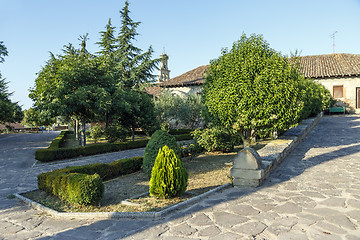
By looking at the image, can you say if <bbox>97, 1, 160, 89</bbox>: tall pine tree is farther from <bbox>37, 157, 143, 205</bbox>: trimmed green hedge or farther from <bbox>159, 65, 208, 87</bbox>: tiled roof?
<bbox>37, 157, 143, 205</bbox>: trimmed green hedge

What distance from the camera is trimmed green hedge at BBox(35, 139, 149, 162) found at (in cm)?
1249

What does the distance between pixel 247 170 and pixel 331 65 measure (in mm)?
30015

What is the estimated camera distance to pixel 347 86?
93.9ft

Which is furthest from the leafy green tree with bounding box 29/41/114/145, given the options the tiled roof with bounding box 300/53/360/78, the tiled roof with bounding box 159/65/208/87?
the tiled roof with bounding box 300/53/360/78

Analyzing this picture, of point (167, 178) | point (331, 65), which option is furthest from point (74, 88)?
point (331, 65)

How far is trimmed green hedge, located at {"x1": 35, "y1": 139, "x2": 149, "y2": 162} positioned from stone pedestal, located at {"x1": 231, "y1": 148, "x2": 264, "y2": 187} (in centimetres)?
963

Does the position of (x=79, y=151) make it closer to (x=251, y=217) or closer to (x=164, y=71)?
(x=251, y=217)

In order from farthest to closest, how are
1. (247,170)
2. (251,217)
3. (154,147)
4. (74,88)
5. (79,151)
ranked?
(74,88), (79,151), (154,147), (247,170), (251,217)

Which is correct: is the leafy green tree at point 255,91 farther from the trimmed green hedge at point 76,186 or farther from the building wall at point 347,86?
the building wall at point 347,86

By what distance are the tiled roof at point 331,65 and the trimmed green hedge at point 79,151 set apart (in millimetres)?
21112

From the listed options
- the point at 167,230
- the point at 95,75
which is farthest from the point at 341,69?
the point at 167,230

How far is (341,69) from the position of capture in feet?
95.3

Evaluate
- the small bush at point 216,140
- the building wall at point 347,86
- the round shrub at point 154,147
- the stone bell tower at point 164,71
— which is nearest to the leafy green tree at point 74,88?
the small bush at point 216,140

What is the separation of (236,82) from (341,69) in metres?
25.7
